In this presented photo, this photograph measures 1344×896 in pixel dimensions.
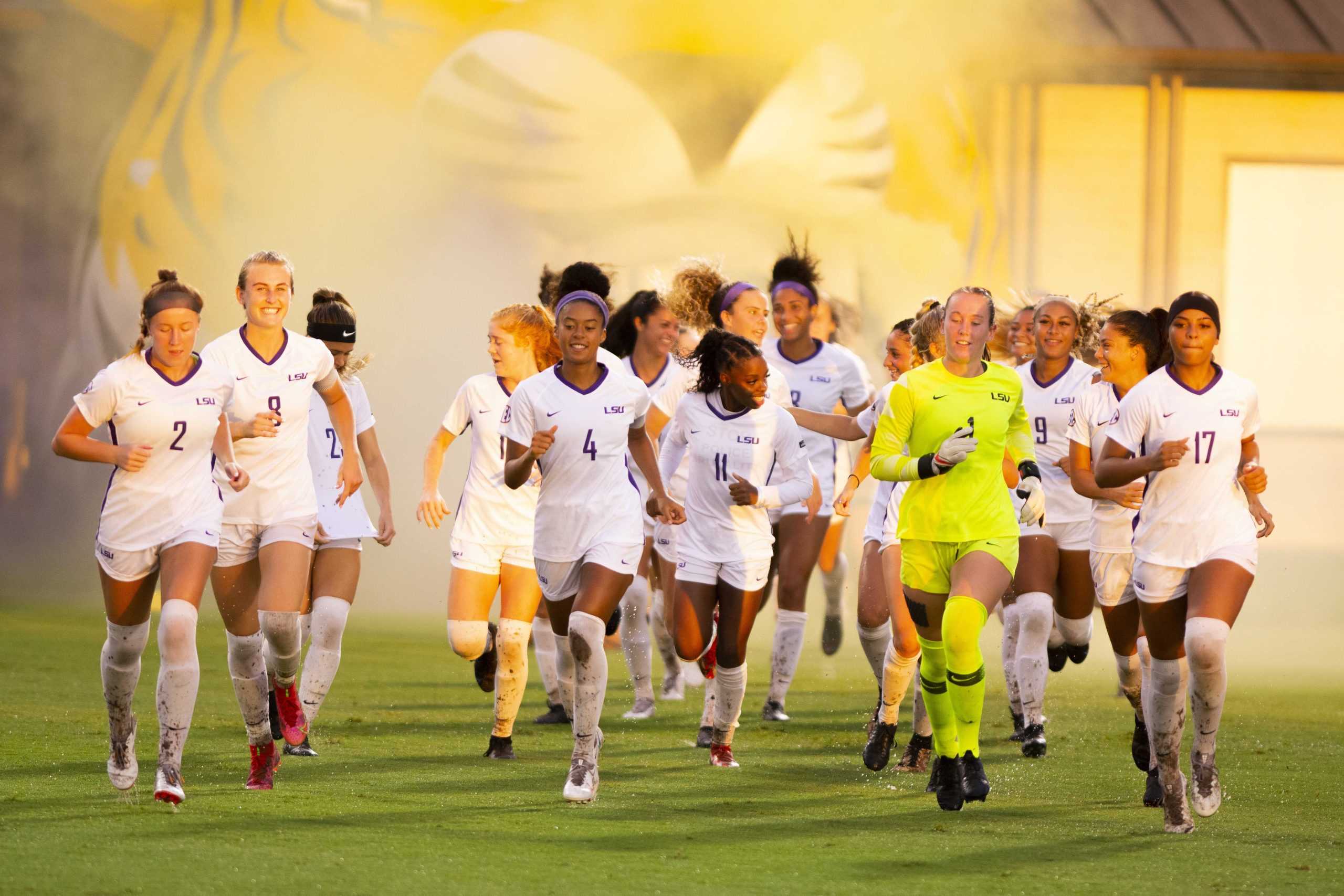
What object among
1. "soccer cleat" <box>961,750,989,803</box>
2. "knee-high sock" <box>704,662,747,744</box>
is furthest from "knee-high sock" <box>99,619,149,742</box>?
"soccer cleat" <box>961,750,989,803</box>

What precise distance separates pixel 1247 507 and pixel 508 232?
10552 millimetres

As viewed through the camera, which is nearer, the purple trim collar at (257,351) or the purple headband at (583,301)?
the purple headband at (583,301)

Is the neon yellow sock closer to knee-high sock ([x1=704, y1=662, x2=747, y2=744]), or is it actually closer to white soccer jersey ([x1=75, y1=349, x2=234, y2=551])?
knee-high sock ([x1=704, y1=662, x2=747, y2=744])

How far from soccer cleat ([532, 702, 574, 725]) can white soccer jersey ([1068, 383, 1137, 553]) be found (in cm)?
276

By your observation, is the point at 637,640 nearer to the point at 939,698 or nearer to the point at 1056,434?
the point at 1056,434

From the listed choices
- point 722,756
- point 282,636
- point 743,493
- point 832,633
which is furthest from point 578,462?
point 832,633

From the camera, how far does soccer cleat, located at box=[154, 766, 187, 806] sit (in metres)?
6.18

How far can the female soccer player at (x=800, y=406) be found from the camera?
9.13 meters

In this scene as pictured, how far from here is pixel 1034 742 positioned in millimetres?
8211

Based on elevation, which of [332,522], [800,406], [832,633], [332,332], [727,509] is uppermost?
[332,332]

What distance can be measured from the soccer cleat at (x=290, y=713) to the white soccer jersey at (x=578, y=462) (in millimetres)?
1531

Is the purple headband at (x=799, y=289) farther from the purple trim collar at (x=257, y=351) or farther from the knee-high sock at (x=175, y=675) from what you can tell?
the knee-high sock at (x=175, y=675)

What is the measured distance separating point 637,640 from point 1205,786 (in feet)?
12.5

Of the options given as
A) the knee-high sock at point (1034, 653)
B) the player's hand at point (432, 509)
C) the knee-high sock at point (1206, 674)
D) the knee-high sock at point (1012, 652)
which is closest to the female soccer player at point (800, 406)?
the knee-high sock at point (1012, 652)
